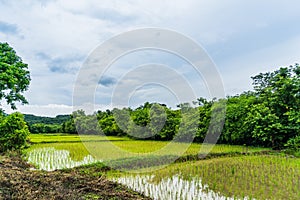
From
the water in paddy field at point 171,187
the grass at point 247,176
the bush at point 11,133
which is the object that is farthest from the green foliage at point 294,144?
the bush at point 11,133

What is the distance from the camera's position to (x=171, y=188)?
228 inches

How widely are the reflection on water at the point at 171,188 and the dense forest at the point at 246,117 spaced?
22.1ft

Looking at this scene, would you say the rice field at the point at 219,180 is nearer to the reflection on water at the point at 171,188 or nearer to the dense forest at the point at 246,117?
the reflection on water at the point at 171,188

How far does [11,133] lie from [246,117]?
1208cm

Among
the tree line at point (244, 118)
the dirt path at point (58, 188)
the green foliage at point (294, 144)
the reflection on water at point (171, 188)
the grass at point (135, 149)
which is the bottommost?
the reflection on water at point (171, 188)

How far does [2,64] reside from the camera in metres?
11.8

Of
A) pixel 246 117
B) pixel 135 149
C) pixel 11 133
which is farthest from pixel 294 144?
pixel 11 133

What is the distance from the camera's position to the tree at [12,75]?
1183cm

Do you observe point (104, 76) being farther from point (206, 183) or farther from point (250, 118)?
point (250, 118)

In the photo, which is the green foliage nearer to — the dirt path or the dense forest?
the dense forest

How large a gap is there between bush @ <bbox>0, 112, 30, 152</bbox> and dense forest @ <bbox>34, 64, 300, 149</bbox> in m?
10.8

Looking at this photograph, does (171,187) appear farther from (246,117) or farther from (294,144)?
(246,117)

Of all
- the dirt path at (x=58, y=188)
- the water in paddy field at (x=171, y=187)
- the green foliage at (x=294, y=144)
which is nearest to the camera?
the dirt path at (x=58, y=188)

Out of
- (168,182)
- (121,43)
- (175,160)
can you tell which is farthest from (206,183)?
(121,43)
